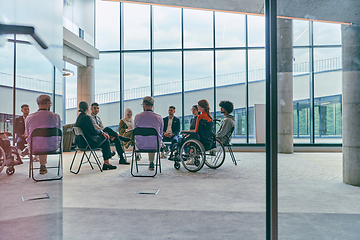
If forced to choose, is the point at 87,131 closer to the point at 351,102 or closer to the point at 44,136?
the point at 44,136

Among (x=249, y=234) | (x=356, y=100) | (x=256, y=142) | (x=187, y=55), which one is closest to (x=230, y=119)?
(x=356, y=100)

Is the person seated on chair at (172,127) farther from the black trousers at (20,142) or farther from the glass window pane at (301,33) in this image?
the black trousers at (20,142)

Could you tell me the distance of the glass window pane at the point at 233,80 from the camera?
9.77m

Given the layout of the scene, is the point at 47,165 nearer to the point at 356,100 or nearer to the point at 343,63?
the point at 343,63

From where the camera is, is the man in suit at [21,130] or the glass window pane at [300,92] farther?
the glass window pane at [300,92]

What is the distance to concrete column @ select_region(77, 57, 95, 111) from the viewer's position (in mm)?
10023

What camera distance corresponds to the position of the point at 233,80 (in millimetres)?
9789

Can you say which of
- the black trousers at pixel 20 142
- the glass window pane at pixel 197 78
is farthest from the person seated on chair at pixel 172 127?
the black trousers at pixel 20 142

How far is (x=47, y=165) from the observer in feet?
5.24

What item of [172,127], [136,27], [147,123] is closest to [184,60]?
[136,27]

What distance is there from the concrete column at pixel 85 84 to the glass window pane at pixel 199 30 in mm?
3677

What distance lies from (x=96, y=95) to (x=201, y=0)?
21.5ft

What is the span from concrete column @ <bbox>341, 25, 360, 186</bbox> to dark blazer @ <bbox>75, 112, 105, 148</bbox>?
12.7 feet

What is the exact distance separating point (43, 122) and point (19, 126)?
303 mm
